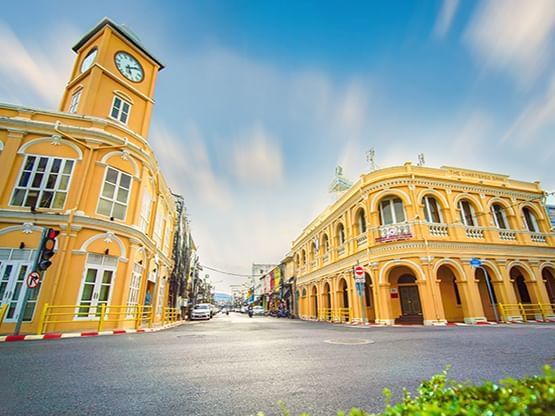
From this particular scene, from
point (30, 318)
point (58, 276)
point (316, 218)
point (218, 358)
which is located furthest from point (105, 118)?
point (316, 218)

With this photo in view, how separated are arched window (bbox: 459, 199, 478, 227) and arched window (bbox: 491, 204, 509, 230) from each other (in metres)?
1.67

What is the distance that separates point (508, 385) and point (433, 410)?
29.5 inches

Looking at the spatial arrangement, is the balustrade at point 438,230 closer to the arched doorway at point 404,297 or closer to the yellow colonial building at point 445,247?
the yellow colonial building at point 445,247

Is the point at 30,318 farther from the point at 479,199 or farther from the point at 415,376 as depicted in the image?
the point at 479,199

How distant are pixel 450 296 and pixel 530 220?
9235 mm

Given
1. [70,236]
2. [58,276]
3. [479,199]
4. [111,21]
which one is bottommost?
[58,276]

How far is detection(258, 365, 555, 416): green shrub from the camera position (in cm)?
114

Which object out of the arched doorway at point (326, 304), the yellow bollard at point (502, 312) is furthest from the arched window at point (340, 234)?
the yellow bollard at point (502, 312)

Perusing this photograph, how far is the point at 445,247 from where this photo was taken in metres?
15.0

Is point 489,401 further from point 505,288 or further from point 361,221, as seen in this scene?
point 505,288

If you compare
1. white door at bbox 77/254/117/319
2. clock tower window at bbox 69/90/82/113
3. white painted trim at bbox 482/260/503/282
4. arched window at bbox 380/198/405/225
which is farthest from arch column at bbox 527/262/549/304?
clock tower window at bbox 69/90/82/113

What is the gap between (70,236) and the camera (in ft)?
35.7

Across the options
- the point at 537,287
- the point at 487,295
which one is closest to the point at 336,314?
the point at 487,295

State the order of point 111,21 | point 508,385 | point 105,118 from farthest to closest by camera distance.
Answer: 1. point 111,21
2. point 105,118
3. point 508,385
